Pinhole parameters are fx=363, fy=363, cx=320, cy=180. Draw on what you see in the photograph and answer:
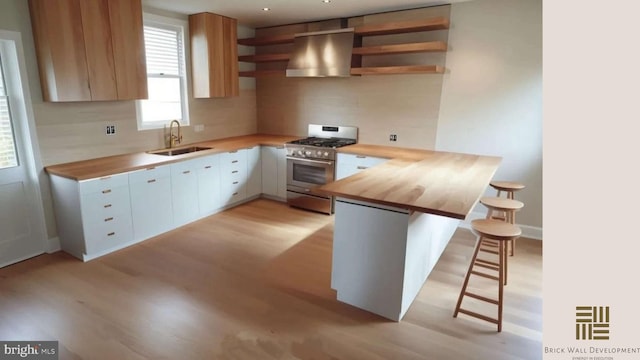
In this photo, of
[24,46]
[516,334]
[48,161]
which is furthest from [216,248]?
[516,334]

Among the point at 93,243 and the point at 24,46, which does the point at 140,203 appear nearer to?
the point at 93,243

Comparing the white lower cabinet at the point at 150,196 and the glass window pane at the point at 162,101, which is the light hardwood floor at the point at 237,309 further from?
the glass window pane at the point at 162,101

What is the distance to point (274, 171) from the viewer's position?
203 inches

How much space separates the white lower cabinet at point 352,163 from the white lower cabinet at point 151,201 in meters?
1.98

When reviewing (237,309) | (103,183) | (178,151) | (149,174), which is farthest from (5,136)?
(237,309)

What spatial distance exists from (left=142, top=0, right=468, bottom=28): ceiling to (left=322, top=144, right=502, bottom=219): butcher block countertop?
1.71 meters

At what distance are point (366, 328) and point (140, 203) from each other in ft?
8.45

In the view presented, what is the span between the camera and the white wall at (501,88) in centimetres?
374

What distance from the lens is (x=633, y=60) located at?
2.53m

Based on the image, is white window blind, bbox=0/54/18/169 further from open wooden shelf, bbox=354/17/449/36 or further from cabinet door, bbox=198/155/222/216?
open wooden shelf, bbox=354/17/449/36

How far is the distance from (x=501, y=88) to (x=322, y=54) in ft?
7.00

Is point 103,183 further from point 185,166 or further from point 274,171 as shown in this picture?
point 274,171

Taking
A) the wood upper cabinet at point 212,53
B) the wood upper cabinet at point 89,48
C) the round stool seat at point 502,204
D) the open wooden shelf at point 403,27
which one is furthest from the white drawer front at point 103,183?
the round stool seat at point 502,204

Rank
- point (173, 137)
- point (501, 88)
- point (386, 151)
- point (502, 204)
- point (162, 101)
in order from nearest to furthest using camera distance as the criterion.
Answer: point (502, 204) < point (501, 88) < point (386, 151) < point (162, 101) < point (173, 137)
